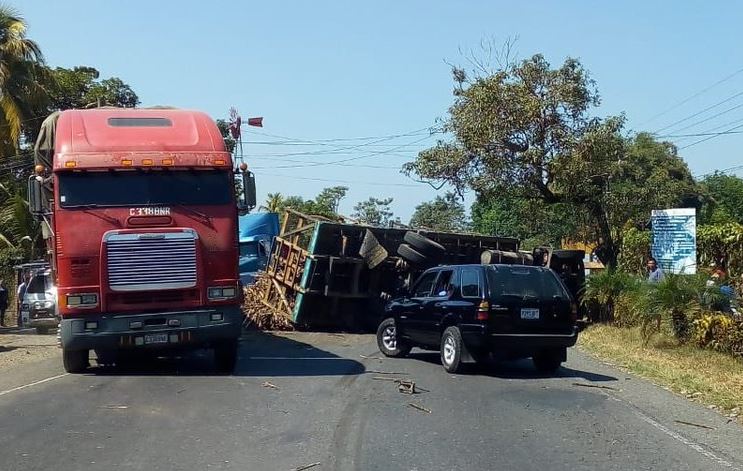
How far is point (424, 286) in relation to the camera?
15.1 meters

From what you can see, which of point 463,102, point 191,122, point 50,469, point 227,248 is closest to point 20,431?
point 50,469

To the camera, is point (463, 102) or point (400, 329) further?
point (463, 102)

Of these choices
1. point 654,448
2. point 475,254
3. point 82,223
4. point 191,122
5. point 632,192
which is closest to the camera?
point 654,448

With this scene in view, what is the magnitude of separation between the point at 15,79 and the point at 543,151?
52.9 feet

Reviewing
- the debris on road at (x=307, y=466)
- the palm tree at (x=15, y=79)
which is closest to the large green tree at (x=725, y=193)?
the palm tree at (x=15, y=79)

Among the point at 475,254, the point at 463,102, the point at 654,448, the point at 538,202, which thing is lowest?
the point at 654,448

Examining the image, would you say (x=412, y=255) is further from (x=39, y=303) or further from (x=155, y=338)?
(x=39, y=303)

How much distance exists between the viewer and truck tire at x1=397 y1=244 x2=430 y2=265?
65.8ft

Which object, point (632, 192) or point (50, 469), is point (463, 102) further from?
point (50, 469)

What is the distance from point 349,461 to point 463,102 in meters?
18.4

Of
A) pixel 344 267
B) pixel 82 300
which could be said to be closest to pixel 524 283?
pixel 82 300

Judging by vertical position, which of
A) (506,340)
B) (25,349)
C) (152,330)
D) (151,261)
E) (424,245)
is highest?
(424,245)

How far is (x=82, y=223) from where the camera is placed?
40.0ft

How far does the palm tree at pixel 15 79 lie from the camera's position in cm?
2594
